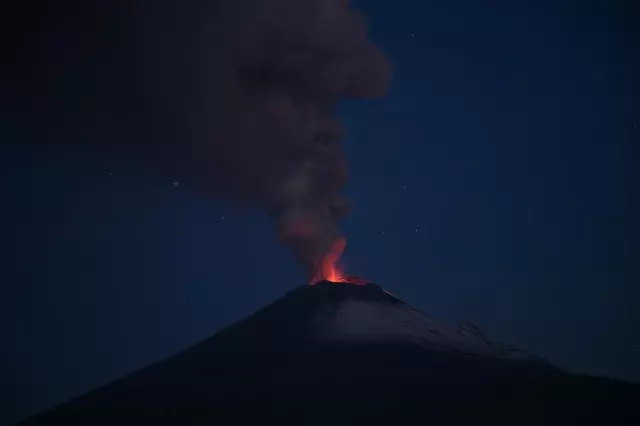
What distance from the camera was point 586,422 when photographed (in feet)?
64.5

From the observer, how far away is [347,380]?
75.6 feet

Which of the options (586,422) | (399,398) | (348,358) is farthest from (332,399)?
(586,422)

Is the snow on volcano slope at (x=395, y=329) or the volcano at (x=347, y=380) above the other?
the snow on volcano slope at (x=395, y=329)

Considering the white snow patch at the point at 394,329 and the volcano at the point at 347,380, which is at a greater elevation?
the white snow patch at the point at 394,329

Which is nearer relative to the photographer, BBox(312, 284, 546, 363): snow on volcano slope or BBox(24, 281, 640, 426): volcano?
BBox(24, 281, 640, 426): volcano

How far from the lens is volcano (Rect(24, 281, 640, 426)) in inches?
805

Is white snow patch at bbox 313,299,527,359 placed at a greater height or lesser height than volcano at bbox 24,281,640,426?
greater

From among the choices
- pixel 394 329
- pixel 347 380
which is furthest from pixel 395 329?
pixel 347 380

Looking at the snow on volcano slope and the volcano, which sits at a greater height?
the snow on volcano slope

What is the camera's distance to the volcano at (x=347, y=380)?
2045 centimetres

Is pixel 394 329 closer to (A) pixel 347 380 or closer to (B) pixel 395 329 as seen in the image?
(B) pixel 395 329

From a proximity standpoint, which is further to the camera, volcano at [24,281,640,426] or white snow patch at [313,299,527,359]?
white snow patch at [313,299,527,359]

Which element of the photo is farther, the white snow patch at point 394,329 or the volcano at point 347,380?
the white snow patch at point 394,329

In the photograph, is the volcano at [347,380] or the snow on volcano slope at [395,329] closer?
the volcano at [347,380]
